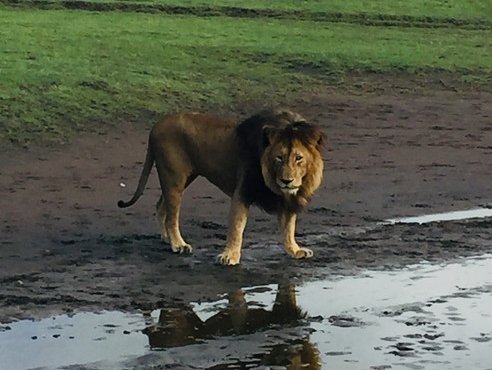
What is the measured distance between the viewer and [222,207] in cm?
1181

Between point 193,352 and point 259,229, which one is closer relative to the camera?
point 193,352

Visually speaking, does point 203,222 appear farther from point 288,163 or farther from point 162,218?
point 288,163

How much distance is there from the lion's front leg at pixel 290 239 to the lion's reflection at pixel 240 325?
1.00 meters

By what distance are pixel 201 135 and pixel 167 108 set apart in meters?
7.82

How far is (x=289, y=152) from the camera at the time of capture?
8742mm

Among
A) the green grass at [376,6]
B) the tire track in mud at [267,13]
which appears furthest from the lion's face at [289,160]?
the green grass at [376,6]

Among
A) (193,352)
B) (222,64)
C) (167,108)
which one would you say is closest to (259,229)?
(193,352)

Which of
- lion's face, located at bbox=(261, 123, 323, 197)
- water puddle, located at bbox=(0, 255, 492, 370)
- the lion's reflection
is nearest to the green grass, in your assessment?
lion's face, located at bbox=(261, 123, 323, 197)

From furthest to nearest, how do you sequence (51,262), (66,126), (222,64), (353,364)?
(222,64)
(66,126)
(51,262)
(353,364)

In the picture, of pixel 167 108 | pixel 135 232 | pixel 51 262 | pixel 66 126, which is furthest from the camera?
pixel 167 108

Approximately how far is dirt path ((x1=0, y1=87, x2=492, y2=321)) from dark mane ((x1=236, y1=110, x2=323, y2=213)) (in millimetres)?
481

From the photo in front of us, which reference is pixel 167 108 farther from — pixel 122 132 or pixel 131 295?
pixel 131 295

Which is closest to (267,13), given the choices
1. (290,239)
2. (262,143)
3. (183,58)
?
(183,58)

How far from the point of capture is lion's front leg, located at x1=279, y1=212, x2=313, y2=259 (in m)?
9.40
